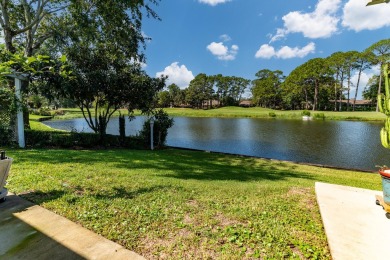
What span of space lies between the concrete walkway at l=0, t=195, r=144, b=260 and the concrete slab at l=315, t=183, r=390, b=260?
7.16 feet

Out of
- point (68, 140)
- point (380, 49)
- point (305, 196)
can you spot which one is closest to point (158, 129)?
point (68, 140)

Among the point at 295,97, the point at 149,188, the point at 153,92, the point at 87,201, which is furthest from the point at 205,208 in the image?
the point at 295,97

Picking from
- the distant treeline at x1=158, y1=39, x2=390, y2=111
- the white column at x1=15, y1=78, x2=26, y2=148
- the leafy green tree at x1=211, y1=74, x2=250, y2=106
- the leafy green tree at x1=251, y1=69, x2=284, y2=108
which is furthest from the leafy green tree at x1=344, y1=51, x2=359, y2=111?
the white column at x1=15, y1=78, x2=26, y2=148

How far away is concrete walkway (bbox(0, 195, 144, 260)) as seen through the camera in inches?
80.4

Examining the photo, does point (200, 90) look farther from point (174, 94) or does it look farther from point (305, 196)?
point (305, 196)

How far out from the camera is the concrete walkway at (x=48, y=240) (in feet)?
6.70

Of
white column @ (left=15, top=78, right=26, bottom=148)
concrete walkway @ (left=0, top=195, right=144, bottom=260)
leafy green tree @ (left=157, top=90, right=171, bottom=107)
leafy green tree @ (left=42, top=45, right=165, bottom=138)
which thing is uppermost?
leafy green tree @ (left=157, top=90, right=171, bottom=107)

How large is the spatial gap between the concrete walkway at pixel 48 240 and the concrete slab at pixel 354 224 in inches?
85.9

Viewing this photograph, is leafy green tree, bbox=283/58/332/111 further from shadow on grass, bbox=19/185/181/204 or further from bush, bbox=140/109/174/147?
shadow on grass, bbox=19/185/181/204

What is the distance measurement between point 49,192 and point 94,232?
162cm

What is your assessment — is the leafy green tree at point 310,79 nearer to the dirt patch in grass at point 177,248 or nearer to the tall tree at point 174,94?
the tall tree at point 174,94

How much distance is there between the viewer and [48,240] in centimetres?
224

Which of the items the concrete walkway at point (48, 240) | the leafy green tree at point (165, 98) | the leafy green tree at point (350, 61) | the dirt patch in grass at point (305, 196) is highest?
the leafy green tree at point (350, 61)

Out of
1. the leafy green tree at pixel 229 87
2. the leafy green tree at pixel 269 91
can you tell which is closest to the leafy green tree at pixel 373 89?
the leafy green tree at pixel 269 91
